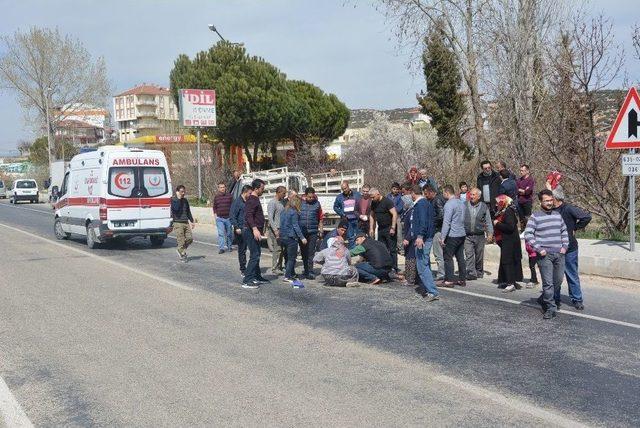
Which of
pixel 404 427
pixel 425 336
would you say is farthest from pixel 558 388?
pixel 425 336

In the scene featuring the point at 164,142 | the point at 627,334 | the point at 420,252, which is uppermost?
the point at 164,142

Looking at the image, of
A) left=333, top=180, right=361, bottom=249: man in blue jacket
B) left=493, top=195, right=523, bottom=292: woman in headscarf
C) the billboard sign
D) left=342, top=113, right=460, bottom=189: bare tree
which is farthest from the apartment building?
left=493, top=195, right=523, bottom=292: woman in headscarf

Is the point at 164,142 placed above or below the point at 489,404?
above

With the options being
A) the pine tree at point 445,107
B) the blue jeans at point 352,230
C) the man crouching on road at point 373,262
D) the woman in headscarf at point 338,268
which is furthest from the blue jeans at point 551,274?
the pine tree at point 445,107

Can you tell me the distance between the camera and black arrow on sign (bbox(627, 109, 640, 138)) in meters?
11.5

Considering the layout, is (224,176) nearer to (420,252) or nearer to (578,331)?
(420,252)

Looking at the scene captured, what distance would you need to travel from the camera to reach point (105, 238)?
17000mm

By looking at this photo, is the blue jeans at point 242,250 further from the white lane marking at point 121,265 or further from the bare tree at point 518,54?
the bare tree at point 518,54

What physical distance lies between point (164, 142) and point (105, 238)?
25253mm

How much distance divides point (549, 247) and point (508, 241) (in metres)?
1.98

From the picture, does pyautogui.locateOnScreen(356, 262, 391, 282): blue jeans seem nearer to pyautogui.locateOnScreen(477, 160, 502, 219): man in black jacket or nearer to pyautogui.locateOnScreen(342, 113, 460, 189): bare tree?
pyautogui.locateOnScreen(477, 160, 502, 219): man in black jacket

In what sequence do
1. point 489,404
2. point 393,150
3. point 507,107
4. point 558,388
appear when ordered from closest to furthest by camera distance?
1. point 489,404
2. point 558,388
3. point 507,107
4. point 393,150

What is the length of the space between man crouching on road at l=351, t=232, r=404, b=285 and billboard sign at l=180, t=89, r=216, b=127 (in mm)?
19753

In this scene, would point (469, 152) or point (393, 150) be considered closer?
point (393, 150)
